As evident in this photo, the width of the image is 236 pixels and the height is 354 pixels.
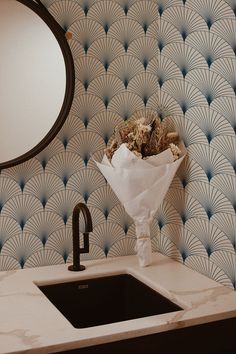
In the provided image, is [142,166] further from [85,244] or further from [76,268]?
[76,268]

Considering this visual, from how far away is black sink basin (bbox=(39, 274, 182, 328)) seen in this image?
185 cm

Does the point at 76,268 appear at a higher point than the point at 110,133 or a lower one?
lower

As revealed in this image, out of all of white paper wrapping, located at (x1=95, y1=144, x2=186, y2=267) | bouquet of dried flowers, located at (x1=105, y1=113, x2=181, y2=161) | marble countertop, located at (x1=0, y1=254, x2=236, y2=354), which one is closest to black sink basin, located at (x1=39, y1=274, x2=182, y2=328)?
marble countertop, located at (x1=0, y1=254, x2=236, y2=354)

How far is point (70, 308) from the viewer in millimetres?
1895

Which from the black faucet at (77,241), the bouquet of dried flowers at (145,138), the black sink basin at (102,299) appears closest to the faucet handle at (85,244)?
the black faucet at (77,241)

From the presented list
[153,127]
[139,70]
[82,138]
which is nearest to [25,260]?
[82,138]

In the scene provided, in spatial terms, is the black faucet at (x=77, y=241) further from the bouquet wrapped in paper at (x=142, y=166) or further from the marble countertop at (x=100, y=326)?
the bouquet wrapped in paper at (x=142, y=166)

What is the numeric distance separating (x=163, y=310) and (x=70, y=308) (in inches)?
14.2

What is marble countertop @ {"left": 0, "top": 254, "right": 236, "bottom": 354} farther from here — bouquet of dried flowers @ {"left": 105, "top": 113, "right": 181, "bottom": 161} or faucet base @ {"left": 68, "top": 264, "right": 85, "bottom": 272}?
bouquet of dried flowers @ {"left": 105, "top": 113, "right": 181, "bottom": 161}

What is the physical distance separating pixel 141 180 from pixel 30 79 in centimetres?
54

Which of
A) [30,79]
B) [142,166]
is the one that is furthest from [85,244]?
[30,79]

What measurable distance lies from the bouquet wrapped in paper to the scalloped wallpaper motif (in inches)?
3.9

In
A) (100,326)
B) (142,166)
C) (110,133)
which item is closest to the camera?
(100,326)

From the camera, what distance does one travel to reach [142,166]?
184 centimetres
